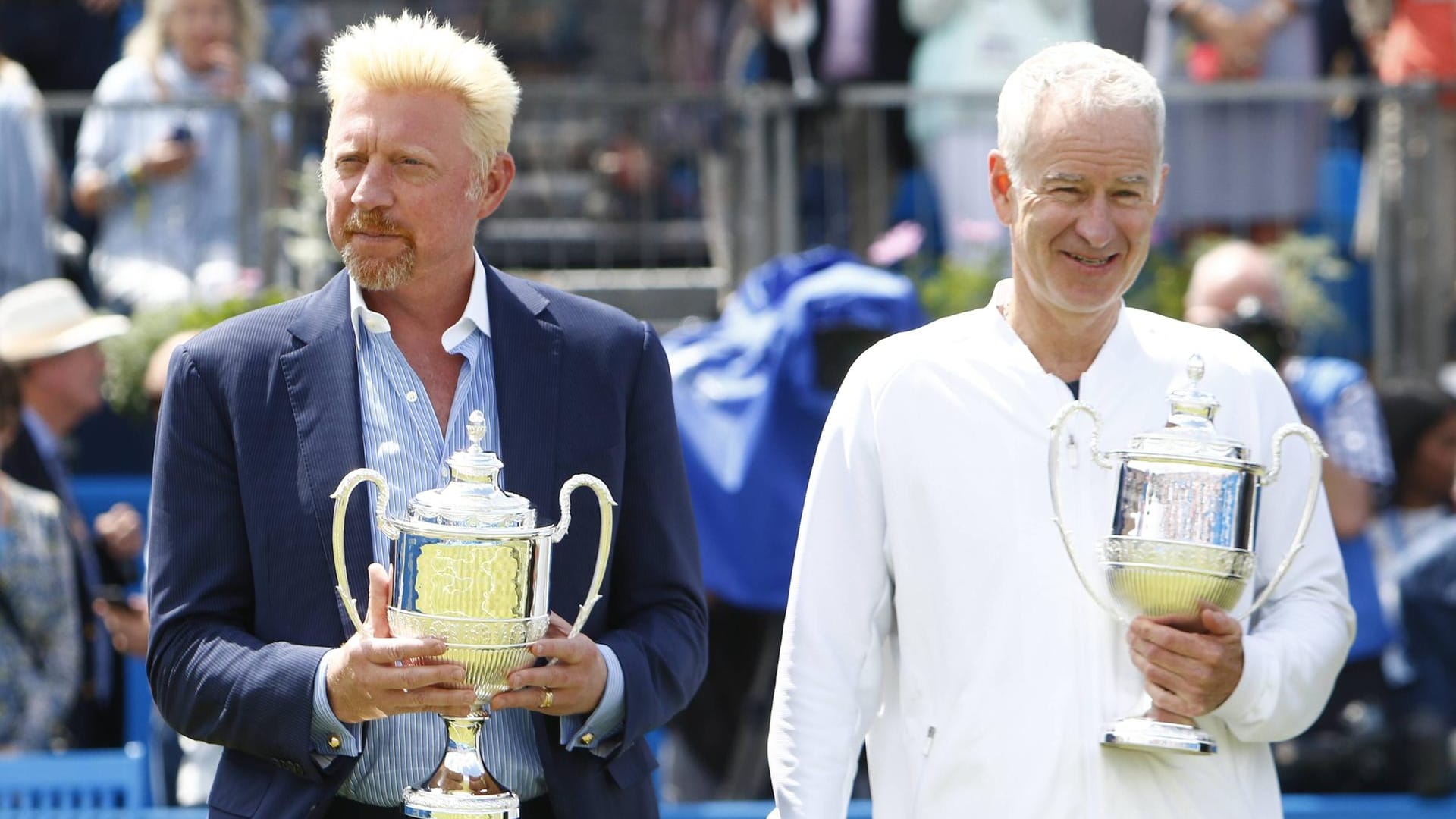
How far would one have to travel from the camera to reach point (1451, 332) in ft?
28.8

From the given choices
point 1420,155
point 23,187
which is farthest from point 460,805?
point 1420,155

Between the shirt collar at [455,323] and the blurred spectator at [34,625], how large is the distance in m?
2.60

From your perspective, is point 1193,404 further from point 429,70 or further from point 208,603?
point 208,603

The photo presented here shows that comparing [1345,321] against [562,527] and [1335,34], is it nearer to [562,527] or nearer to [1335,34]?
[1335,34]

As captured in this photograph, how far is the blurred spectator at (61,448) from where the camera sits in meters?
5.94

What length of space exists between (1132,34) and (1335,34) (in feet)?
2.87

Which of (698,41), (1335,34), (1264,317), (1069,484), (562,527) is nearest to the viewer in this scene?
(562,527)

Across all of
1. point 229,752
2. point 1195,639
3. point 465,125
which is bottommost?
point 229,752

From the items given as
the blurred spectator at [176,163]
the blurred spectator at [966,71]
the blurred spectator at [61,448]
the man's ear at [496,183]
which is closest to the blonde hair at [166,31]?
the blurred spectator at [176,163]

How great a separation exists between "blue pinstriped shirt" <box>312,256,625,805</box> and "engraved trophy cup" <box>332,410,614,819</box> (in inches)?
6.2

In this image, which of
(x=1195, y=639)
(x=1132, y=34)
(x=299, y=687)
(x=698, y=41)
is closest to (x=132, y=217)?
(x=698, y=41)

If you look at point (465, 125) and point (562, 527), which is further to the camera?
point (465, 125)

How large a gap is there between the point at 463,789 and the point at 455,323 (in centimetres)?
77

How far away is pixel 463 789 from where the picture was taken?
3.09m
